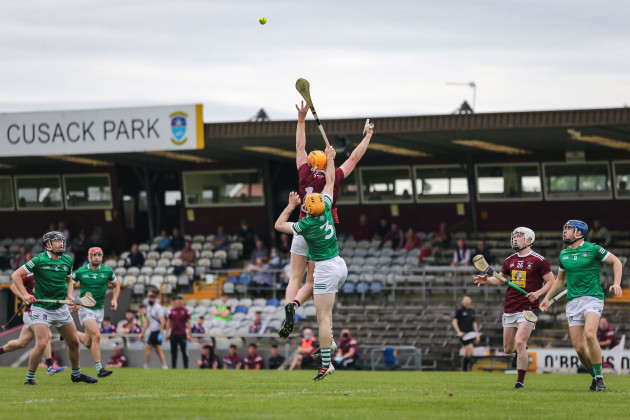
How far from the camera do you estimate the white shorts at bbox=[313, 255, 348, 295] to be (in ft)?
41.7

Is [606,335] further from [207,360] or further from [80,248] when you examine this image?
[80,248]

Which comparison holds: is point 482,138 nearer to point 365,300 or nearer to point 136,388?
point 365,300

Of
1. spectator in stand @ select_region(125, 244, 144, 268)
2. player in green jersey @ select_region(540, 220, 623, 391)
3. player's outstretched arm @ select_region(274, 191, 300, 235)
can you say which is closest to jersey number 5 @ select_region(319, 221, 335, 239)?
player's outstretched arm @ select_region(274, 191, 300, 235)

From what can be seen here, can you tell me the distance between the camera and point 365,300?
29391 millimetres

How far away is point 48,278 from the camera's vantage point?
1434cm

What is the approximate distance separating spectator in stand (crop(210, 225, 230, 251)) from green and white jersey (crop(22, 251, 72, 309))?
19.5m

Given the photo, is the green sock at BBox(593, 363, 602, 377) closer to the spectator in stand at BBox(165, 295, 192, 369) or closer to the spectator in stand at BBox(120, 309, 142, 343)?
the spectator in stand at BBox(165, 295, 192, 369)

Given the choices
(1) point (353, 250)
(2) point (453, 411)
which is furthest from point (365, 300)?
(2) point (453, 411)

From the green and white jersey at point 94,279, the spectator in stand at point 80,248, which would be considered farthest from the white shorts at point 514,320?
the spectator in stand at point 80,248

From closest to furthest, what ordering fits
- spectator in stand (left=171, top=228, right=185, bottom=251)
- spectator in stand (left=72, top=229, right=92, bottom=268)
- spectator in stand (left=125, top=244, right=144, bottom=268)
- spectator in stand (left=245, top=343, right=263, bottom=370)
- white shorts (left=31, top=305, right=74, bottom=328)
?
white shorts (left=31, top=305, right=74, bottom=328)
spectator in stand (left=245, top=343, right=263, bottom=370)
spectator in stand (left=125, top=244, right=144, bottom=268)
spectator in stand (left=171, top=228, right=185, bottom=251)
spectator in stand (left=72, top=229, right=92, bottom=268)

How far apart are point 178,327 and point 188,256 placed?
871 cm

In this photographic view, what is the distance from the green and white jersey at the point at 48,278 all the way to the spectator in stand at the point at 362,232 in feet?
63.4

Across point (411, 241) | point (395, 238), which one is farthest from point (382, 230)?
point (411, 241)

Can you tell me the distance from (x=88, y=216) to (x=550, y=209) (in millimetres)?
16550
